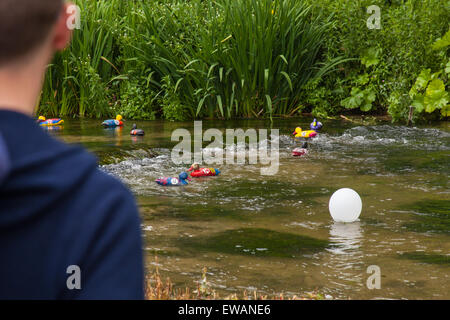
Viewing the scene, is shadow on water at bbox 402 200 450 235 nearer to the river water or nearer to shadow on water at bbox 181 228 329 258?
the river water

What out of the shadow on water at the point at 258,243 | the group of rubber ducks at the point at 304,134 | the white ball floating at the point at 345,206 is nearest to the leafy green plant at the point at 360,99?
the group of rubber ducks at the point at 304,134

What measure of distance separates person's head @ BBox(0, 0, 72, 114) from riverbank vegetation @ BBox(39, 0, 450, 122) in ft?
33.5

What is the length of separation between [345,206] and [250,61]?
→ 6461 mm

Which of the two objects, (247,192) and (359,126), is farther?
(359,126)

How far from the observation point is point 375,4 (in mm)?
12242

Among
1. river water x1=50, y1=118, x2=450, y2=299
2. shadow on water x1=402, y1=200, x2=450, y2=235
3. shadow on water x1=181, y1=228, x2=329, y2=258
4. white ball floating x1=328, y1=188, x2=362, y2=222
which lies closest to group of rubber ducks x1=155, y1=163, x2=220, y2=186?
river water x1=50, y1=118, x2=450, y2=299

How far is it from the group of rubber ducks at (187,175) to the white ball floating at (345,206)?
6.42 feet

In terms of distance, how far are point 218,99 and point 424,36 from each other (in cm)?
382

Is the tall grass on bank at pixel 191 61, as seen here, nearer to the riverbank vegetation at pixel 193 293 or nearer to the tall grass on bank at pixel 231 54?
the tall grass on bank at pixel 231 54
